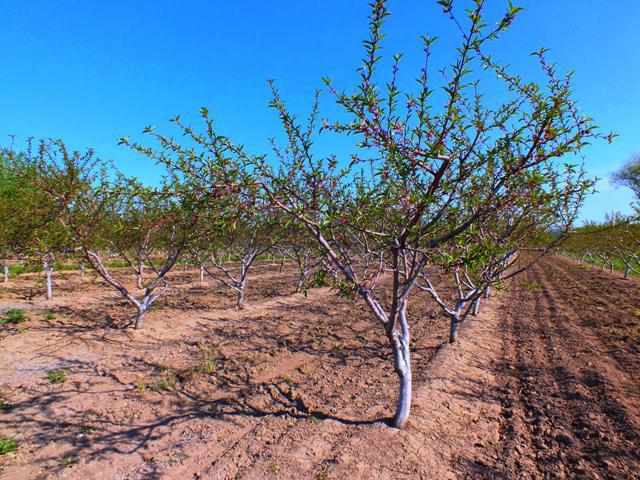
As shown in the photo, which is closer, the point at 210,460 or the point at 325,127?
the point at 325,127

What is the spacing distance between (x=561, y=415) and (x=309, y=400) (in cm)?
453

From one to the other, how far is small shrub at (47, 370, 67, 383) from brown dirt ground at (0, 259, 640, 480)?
0.14 meters

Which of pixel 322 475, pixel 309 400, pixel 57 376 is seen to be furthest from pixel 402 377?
pixel 57 376

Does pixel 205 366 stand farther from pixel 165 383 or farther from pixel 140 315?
pixel 140 315

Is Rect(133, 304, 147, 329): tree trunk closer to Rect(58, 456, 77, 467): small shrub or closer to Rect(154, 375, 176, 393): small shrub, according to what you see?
Rect(154, 375, 176, 393): small shrub

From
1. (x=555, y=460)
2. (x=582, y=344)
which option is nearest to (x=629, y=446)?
(x=555, y=460)

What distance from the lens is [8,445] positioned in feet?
14.6

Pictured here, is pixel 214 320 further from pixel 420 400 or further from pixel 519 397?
pixel 519 397

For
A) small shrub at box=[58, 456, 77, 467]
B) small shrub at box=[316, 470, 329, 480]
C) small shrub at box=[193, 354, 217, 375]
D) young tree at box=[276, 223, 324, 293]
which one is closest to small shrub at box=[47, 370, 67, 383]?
small shrub at box=[193, 354, 217, 375]

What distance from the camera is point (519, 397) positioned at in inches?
247

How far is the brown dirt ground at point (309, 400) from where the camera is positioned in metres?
4.30

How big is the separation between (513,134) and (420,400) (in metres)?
4.75

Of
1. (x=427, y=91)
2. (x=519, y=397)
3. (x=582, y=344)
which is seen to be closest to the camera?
(x=427, y=91)

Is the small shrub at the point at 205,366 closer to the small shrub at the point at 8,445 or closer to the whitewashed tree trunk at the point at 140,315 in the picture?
the small shrub at the point at 8,445
